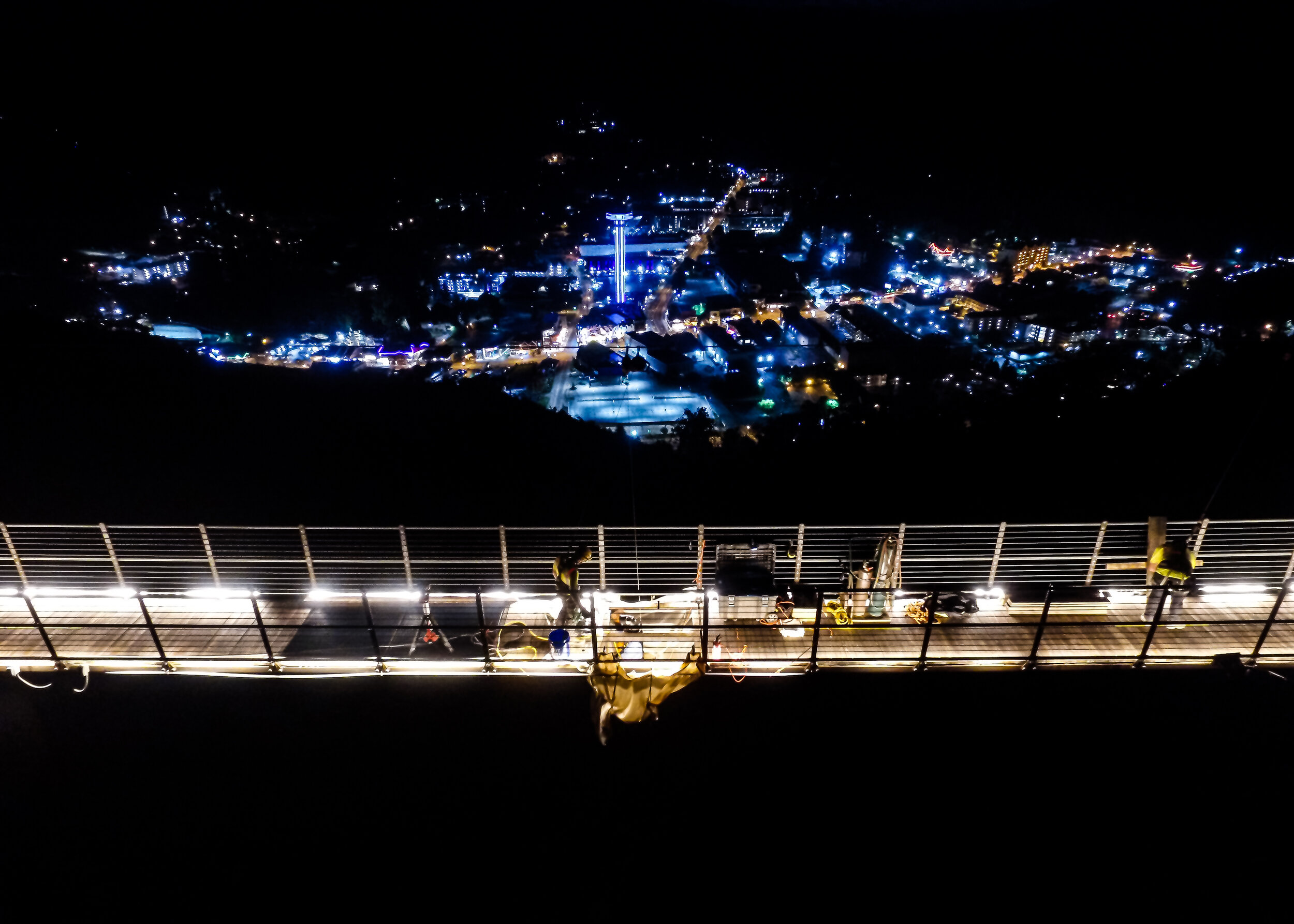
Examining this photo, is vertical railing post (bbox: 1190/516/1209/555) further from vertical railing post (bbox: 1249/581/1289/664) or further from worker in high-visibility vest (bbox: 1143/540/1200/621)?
vertical railing post (bbox: 1249/581/1289/664)

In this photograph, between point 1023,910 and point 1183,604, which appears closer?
point 1023,910

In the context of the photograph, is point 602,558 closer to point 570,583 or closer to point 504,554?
point 570,583

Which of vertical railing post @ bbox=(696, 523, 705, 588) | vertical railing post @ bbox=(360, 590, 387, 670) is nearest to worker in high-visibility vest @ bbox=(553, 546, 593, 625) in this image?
vertical railing post @ bbox=(696, 523, 705, 588)

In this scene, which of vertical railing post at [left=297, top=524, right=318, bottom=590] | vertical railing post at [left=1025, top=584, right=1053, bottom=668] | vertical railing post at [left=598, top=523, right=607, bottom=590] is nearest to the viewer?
vertical railing post at [left=1025, top=584, right=1053, bottom=668]

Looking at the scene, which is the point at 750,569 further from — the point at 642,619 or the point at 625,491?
the point at 625,491

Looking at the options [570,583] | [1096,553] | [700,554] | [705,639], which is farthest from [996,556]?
[570,583]

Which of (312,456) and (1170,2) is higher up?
(1170,2)

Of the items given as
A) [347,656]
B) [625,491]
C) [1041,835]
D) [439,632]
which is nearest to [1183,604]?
[1041,835]

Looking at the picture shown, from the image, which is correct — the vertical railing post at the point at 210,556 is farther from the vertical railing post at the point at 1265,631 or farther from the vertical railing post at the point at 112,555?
the vertical railing post at the point at 1265,631
